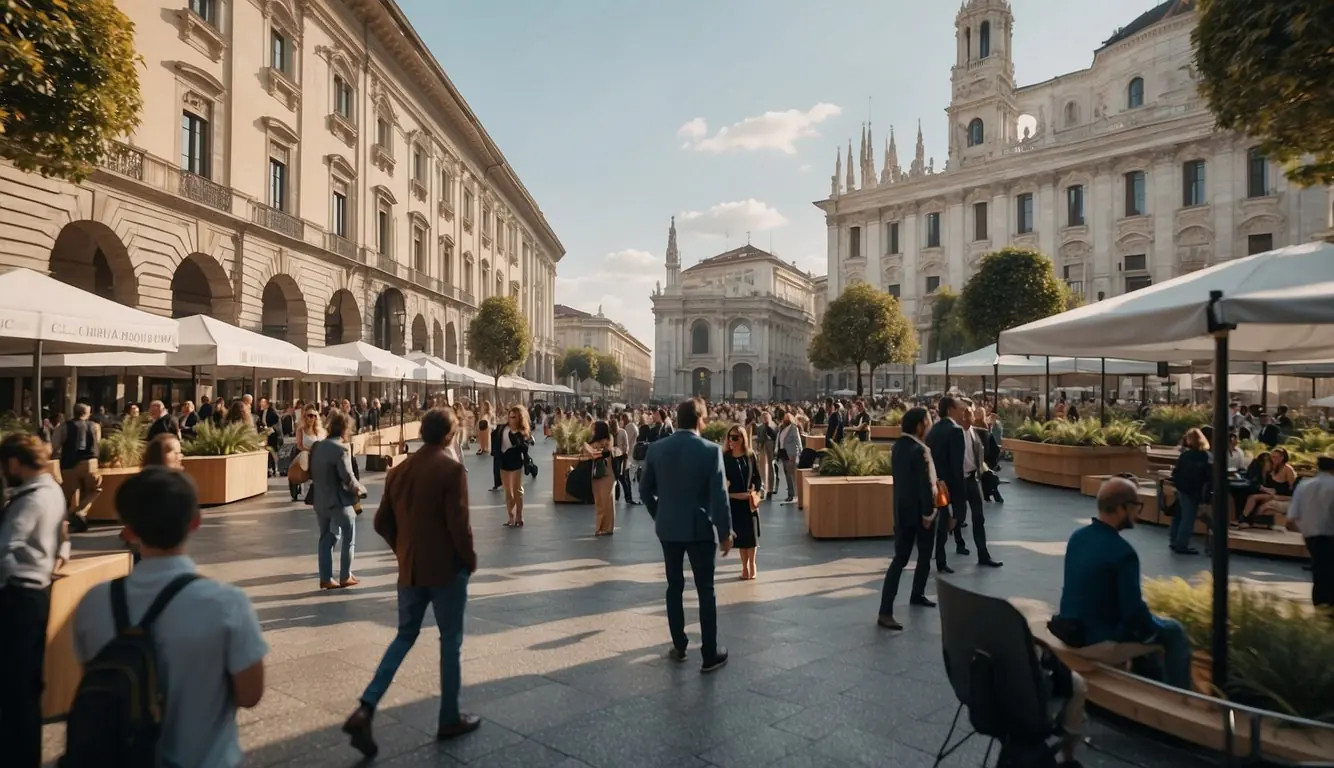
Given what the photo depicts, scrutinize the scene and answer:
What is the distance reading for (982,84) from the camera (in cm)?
6506

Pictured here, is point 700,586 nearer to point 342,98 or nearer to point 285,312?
point 285,312

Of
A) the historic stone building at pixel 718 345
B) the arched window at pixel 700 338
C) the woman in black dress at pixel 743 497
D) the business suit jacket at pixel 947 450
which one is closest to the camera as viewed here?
the business suit jacket at pixel 947 450

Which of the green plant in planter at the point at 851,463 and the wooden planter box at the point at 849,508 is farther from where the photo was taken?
the green plant in planter at the point at 851,463

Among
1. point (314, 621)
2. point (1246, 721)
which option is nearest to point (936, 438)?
point (1246, 721)

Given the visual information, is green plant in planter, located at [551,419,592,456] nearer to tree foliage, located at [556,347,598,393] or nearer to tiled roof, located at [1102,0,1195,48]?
tiled roof, located at [1102,0,1195,48]

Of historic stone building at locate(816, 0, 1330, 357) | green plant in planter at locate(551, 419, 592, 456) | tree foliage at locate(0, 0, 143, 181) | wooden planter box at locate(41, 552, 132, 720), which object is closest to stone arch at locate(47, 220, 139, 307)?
tree foliage at locate(0, 0, 143, 181)

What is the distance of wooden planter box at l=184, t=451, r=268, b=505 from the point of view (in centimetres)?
1233

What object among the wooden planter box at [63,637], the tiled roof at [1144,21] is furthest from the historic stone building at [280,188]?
the tiled roof at [1144,21]

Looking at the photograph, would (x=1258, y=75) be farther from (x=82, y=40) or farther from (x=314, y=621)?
(x=82, y=40)

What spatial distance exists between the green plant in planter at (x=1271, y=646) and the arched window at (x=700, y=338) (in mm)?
94631

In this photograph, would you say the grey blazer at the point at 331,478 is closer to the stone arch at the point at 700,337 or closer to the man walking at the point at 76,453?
the man walking at the point at 76,453

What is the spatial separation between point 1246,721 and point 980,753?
3.85ft

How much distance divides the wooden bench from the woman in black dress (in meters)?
5.38

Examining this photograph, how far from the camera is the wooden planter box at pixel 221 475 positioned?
12328 mm
